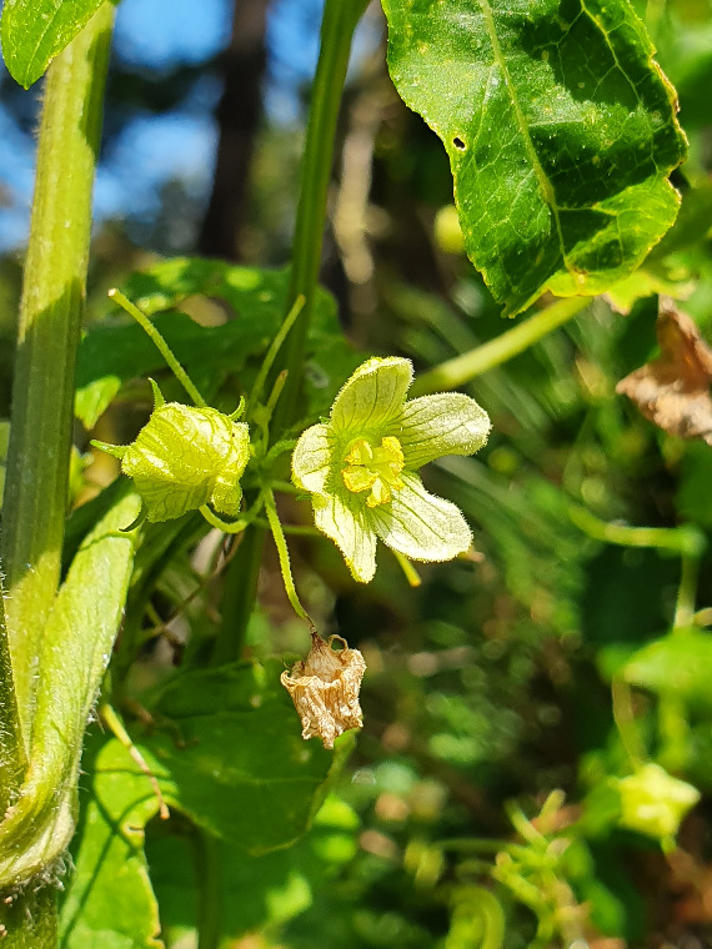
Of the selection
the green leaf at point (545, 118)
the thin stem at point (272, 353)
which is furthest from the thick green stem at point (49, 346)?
the green leaf at point (545, 118)

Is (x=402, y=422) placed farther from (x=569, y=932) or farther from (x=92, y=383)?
(x=569, y=932)

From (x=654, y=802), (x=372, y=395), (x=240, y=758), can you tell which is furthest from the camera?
(x=654, y=802)

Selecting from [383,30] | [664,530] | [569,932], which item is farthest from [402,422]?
[383,30]

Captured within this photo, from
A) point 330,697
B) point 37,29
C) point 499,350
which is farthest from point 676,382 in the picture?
point 37,29

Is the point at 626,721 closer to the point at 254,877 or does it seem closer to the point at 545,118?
the point at 254,877

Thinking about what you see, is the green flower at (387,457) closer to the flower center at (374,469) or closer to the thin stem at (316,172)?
the flower center at (374,469)

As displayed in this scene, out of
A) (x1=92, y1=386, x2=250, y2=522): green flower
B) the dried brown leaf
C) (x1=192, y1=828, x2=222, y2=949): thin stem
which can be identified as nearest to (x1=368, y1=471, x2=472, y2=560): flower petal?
(x1=92, y1=386, x2=250, y2=522): green flower

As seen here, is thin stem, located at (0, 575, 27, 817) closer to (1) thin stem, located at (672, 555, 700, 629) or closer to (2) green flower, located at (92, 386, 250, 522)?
(2) green flower, located at (92, 386, 250, 522)
